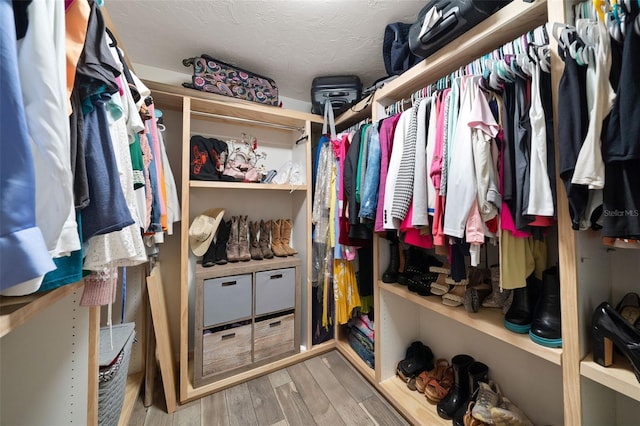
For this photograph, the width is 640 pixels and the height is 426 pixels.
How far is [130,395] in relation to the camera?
49.4 inches

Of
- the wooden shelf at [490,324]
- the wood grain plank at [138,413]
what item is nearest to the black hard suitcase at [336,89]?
the wooden shelf at [490,324]

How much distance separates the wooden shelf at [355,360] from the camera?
55.3 inches

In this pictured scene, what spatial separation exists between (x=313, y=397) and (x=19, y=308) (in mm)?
1333

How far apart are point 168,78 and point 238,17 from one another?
0.79 metres

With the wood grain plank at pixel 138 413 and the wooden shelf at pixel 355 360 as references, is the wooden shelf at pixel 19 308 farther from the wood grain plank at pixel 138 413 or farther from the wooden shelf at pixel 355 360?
the wooden shelf at pixel 355 360

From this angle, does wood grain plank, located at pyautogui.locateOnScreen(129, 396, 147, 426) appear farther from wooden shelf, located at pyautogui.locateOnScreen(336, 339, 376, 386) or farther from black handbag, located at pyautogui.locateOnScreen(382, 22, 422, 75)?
black handbag, located at pyautogui.locateOnScreen(382, 22, 422, 75)

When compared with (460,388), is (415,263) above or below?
above

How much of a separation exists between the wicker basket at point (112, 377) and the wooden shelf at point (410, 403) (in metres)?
1.26

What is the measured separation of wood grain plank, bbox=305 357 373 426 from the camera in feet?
3.81

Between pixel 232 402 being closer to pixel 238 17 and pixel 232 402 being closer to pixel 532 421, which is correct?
pixel 532 421

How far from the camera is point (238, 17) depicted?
1.20 meters

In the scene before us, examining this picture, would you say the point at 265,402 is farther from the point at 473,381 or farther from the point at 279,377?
the point at 473,381

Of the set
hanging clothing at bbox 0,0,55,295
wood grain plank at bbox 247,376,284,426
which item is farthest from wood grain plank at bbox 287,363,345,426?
hanging clothing at bbox 0,0,55,295

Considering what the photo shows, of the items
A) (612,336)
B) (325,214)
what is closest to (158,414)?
(325,214)
